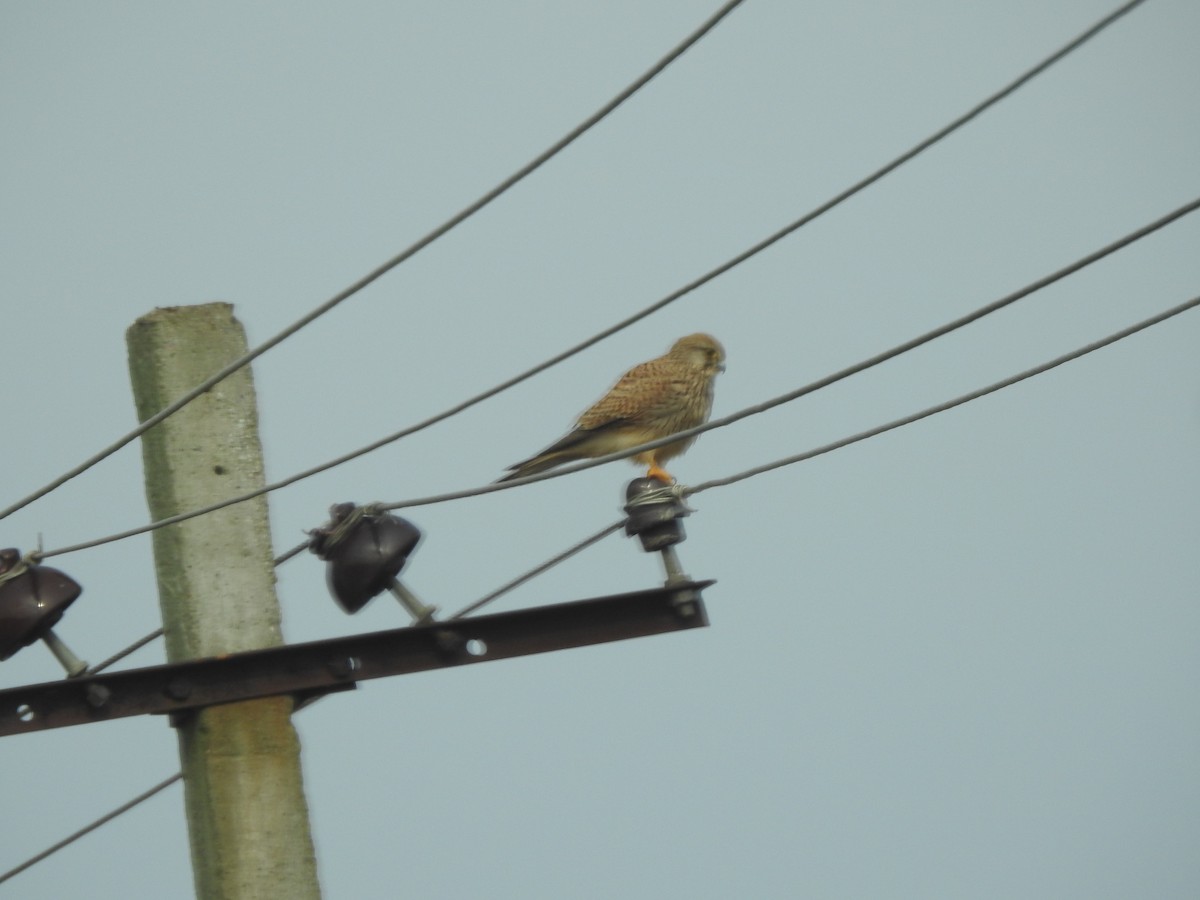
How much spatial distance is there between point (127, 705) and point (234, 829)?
48 centimetres

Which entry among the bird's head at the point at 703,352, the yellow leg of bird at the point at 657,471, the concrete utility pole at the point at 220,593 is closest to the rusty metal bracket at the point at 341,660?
the concrete utility pole at the point at 220,593

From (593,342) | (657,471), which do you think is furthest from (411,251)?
(657,471)

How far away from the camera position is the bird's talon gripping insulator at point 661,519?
19.0ft

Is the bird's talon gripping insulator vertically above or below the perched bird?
below

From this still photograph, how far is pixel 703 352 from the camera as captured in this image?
9.52 meters

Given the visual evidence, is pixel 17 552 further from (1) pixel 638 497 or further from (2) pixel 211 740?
(1) pixel 638 497

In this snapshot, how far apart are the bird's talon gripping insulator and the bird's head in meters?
3.71

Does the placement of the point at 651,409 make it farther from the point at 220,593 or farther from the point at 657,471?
the point at 220,593

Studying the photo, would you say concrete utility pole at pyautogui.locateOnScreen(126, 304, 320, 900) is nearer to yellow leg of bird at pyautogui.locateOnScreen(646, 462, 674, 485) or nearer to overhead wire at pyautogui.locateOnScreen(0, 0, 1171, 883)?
overhead wire at pyautogui.locateOnScreen(0, 0, 1171, 883)

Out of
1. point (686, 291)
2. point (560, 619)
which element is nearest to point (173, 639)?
point (560, 619)

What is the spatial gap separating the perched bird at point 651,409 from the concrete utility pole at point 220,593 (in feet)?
7.23

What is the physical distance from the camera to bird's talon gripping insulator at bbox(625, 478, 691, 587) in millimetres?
5789

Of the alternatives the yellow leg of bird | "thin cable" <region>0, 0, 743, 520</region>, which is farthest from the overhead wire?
the yellow leg of bird

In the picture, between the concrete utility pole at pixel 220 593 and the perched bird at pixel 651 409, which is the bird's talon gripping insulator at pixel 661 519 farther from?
the perched bird at pixel 651 409
